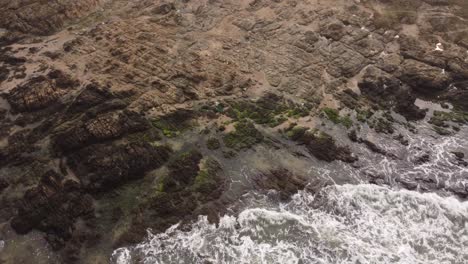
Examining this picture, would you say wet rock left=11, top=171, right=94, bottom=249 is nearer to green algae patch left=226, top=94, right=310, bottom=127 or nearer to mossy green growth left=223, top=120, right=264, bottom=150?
mossy green growth left=223, top=120, right=264, bottom=150

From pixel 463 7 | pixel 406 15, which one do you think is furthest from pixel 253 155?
pixel 463 7

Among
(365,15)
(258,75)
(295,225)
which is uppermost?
(365,15)

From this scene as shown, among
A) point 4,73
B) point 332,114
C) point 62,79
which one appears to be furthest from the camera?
point 4,73

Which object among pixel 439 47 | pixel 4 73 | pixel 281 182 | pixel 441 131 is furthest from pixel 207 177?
pixel 439 47

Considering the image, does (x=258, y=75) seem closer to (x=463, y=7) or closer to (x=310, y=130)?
(x=310, y=130)

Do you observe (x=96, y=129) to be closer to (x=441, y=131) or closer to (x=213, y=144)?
(x=213, y=144)

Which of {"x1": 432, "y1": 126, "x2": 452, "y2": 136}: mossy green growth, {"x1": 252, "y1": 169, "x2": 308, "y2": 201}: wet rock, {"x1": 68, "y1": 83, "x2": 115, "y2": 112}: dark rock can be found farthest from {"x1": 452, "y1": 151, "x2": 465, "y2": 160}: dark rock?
{"x1": 68, "y1": 83, "x2": 115, "y2": 112}: dark rock

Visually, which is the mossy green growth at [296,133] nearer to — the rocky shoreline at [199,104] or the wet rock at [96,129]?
the rocky shoreline at [199,104]
